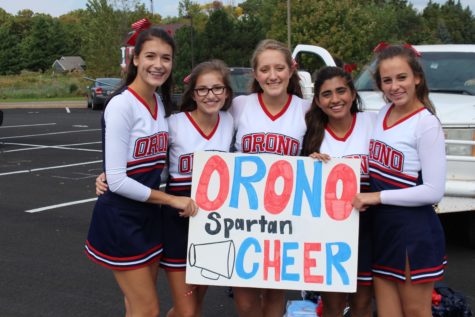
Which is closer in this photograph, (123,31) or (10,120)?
(10,120)

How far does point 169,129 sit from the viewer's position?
3.37 metres

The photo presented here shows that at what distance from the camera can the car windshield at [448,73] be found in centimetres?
690

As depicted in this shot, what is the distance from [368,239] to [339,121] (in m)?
0.63

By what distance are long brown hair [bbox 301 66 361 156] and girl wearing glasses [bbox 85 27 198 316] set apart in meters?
0.69

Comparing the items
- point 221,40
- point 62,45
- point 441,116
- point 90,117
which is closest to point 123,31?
point 221,40

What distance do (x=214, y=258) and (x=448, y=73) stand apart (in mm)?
4808

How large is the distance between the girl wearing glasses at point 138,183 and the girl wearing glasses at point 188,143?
0.09 meters

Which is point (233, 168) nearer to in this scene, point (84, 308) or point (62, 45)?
point (84, 308)

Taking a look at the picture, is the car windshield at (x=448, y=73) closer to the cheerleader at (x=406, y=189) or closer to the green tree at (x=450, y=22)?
the cheerleader at (x=406, y=189)

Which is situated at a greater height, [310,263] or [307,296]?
[310,263]

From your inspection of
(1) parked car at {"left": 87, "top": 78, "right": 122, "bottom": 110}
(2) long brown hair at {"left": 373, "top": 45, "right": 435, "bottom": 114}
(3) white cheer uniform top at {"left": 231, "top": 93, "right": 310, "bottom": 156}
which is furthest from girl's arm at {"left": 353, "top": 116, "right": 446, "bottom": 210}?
(1) parked car at {"left": 87, "top": 78, "right": 122, "bottom": 110}

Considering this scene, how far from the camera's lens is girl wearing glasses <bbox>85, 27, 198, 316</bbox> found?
121 inches

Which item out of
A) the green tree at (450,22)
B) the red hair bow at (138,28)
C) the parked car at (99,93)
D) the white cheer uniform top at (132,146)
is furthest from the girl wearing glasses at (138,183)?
the green tree at (450,22)

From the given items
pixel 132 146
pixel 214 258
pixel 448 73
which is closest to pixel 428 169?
pixel 214 258
